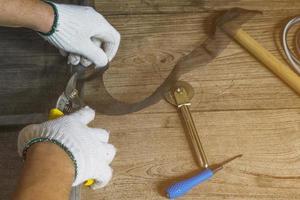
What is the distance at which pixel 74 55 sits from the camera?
0.79 m

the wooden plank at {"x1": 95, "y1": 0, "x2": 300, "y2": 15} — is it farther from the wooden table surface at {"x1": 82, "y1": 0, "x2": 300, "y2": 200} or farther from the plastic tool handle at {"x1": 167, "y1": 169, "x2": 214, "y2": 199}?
the plastic tool handle at {"x1": 167, "y1": 169, "x2": 214, "y2": 199}

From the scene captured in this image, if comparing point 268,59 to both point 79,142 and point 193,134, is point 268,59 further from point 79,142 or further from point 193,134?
point 79,142

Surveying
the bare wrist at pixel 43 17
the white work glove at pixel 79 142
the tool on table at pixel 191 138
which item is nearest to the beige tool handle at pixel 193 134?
the tool on table at pixel 191 138

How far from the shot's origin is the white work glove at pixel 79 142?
630 millimetres

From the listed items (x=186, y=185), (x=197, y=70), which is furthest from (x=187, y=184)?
(x=197, y=70)

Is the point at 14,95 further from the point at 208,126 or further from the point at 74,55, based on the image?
the point at 208,126

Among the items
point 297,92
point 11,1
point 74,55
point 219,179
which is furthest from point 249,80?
point 11,1

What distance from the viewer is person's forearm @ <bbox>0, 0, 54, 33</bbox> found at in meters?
0.70

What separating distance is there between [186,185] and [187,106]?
0.48 ft

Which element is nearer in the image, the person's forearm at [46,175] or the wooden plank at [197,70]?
the person's forearm at [46,175]

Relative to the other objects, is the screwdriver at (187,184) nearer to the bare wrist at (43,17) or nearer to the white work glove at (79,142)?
the white work glove at (79,142)

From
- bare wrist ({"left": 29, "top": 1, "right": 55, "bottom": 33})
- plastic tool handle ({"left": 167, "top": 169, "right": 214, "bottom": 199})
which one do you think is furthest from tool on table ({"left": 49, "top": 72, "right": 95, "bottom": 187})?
plastic tool handle ({"left": 167, "top": 169, "right": 214, "bottom": 199})

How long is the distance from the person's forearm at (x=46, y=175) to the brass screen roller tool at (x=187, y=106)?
8.8 inches

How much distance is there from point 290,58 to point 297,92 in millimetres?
69
